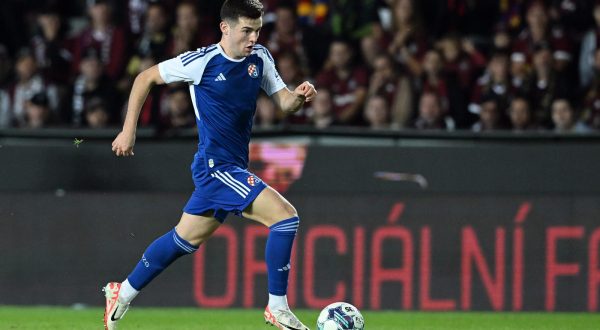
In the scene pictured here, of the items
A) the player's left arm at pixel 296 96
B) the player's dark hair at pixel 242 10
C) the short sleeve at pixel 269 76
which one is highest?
the player's dark hair at pixel 242 10

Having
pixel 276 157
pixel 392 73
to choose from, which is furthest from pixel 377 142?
pixel 392 73

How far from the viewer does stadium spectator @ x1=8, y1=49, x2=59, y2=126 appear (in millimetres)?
12547

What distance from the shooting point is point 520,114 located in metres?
11.0

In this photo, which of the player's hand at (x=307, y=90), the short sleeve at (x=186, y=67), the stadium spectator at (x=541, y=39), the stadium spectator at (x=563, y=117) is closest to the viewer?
the player's hand at (x=307, y=90)

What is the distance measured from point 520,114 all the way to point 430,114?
80cm

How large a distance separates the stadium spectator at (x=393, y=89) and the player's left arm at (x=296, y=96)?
165 inches

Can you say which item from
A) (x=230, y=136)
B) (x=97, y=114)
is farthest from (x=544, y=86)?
(x=230, y=136)

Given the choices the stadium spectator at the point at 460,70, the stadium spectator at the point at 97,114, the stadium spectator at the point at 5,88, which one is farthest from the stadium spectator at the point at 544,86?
the stadium spectator at the point at 5,88

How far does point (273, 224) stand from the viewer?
23.4ft

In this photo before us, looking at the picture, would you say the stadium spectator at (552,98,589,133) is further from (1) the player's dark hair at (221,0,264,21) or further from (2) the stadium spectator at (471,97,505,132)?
(1) the player's dark hair at (221,0,264,21)

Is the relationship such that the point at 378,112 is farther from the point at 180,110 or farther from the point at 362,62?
the point at 180,110

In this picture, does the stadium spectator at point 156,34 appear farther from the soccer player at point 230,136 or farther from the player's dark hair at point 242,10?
the player's dark hair at point 242,10

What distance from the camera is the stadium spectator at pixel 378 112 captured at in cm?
1134

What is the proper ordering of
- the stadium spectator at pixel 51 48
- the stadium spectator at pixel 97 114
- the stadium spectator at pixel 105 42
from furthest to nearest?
1. the stadium spectator at pixel 51 48
2. the stadium spectator at pixel 105 42
3. the stadium spectator at pixel 97 114
